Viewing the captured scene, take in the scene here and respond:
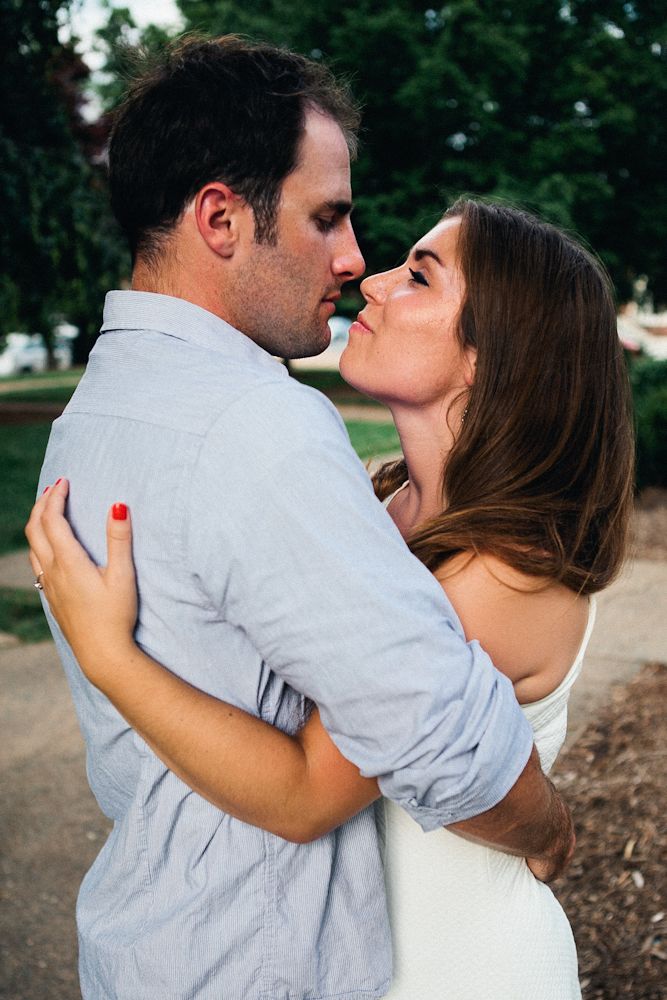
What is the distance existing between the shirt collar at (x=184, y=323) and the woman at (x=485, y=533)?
290 mm

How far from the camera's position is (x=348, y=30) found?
1792cm

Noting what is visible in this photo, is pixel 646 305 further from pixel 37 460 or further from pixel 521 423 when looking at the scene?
pixel 521 423

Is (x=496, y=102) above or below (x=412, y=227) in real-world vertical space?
above

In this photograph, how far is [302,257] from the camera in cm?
169

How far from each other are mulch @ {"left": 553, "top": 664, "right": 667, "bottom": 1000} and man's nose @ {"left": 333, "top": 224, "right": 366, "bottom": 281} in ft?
7.99

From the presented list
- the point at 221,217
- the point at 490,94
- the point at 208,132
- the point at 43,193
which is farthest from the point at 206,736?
the point at 490,94

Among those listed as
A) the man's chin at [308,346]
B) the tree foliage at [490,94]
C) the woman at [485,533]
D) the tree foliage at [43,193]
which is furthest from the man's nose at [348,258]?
the tree foliage at [490,94]

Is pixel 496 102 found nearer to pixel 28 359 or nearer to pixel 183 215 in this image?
pixel 183 215

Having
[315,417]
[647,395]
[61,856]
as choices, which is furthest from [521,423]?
[647,395]

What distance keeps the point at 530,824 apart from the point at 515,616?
35cm

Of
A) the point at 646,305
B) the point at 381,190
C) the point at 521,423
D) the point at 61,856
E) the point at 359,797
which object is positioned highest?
the point at 521,423

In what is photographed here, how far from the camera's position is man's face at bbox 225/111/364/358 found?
63.2 inches

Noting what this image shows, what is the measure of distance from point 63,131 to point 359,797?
38.9ft

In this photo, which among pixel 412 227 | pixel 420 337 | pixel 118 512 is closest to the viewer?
pixel 118 512
